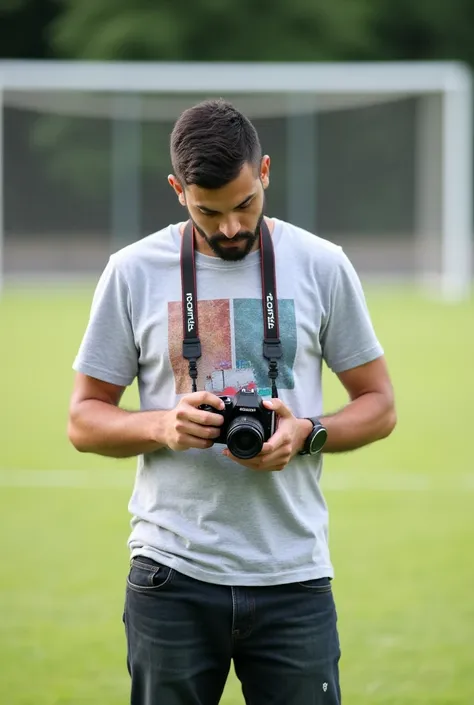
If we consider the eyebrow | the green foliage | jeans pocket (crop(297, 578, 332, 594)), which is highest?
the green foliage

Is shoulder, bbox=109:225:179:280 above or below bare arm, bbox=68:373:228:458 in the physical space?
above

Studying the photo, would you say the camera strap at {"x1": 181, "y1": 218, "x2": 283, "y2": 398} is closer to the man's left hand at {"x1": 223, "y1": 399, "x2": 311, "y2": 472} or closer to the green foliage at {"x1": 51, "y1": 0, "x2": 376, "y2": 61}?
the man's left hand at {"x1": 223, "y1": 399, "x2": 311, "y2": 472}

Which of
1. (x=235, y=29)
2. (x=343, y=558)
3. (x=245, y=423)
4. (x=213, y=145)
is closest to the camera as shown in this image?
(x=245, y=423)

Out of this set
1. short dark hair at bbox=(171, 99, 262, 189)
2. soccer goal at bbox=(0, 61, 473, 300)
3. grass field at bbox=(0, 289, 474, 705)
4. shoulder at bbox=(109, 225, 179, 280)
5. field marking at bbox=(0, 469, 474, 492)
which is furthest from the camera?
soccer goal at bbox=(0, 61, 473, 300)

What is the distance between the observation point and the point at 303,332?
3043 millimetres

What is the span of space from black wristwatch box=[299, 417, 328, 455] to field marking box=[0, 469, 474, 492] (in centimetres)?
617

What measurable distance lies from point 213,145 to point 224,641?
1.08 metres

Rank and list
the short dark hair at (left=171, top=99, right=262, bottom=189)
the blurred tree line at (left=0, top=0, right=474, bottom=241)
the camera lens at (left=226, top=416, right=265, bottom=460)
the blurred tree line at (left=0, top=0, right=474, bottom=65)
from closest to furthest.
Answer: the camera lens at (left=226, top=416, right=265, bottom=460), the short dark hair at (left=171, top=99, right=262, bottom=189), the blurred tree line at (left=0, top=0, right=474, bottom=241), the blurred tree line at (left=0, top=0, right=474, bottom=65)

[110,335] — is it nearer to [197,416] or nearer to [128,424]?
[128,424]

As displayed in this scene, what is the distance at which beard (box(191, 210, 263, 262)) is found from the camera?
299 cm

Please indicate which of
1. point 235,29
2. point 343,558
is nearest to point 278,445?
point 343,558

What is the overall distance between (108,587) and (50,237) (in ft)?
62.9

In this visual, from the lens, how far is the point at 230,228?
297cm

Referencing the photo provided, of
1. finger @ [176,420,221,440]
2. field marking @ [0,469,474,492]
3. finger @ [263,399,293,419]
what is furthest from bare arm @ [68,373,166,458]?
field marking @ [0,469,474,492]
